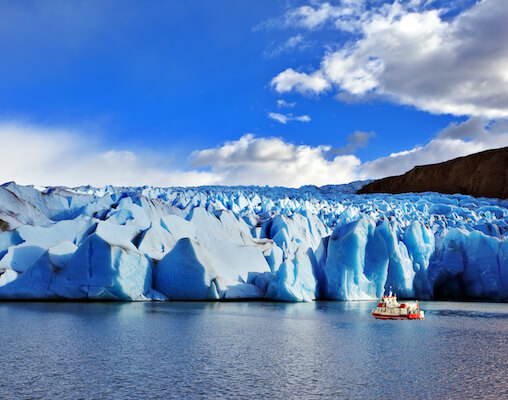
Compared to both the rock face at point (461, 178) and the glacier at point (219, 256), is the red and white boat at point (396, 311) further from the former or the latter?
the rock face at point (461, 178)

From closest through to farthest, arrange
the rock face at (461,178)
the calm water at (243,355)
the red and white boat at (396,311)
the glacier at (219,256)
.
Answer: the calm water at (243,355) < the red and white boat at (396,311) < the glacier at (219,256) < the rock face at (461,178)

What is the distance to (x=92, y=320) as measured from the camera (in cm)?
1479

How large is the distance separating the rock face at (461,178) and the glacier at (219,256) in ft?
106

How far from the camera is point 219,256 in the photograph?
2327 centimetres

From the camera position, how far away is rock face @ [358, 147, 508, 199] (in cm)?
6112

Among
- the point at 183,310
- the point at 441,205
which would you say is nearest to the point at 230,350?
the point at 183,310

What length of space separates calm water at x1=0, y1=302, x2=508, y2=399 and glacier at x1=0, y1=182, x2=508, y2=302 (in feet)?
8.97

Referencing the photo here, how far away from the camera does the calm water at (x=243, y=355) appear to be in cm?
800

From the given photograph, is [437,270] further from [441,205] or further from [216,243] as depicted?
[441,205]

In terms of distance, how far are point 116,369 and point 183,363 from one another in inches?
51.4

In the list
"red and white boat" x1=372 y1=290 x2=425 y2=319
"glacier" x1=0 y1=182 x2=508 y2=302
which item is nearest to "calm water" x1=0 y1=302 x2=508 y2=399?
"red and white boat" x1=372 y1=290 x2=425 y2=319

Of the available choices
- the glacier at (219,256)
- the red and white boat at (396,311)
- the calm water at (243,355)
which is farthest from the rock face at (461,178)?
the calm water at (243,355)

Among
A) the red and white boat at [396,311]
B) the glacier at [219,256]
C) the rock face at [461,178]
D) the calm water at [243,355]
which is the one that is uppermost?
the rock face at [461,178]

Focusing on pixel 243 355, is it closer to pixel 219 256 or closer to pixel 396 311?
pixel 396 311
